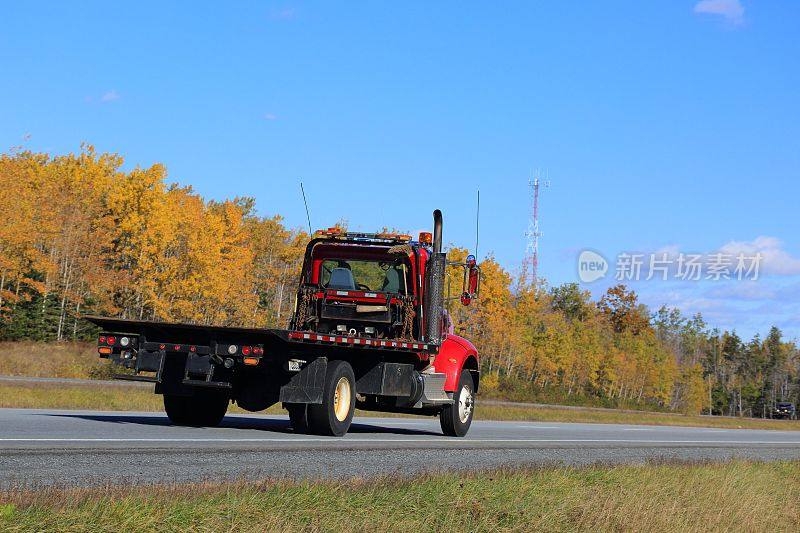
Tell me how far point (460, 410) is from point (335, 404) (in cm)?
360

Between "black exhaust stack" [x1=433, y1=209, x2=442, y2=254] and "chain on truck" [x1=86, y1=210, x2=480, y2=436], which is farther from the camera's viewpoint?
"black exhaust stack" [x1=433, y1=209, x2=442, y2=254]

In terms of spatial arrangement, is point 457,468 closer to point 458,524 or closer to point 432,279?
point 458,524

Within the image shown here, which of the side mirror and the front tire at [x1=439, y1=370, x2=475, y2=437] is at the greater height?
the side mirror

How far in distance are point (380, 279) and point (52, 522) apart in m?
12.0

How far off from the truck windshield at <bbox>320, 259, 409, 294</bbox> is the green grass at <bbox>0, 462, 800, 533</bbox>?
5.68 meters

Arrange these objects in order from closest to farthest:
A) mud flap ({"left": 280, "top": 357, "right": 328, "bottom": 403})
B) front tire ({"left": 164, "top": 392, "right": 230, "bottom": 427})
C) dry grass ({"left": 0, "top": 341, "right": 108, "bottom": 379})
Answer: mud flap ({"left": 280, "top": 357, "right": 328, "bottom": 403})
front tire ({"left": 164, "top": 392, "right": 230, "bottom": 427})
dry grass ({"left": 0, "top": 341, "right": 108, "bottom": 379})

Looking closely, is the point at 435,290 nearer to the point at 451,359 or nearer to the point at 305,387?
the point at 451,359

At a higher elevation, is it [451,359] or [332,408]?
[451,359]

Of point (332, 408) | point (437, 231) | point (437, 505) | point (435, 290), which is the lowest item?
point (437, 505)

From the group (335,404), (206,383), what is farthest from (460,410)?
(206,383)

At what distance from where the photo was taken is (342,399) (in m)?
16.4

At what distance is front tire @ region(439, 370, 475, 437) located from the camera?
18.9m

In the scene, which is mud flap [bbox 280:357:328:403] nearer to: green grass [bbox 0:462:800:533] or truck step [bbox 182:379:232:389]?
truck step [bbox 182:379:232:389]

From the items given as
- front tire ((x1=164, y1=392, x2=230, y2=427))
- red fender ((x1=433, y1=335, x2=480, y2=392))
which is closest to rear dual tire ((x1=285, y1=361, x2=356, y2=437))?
front tire ((x1=164, y1=392, x2=230, y2=427))
